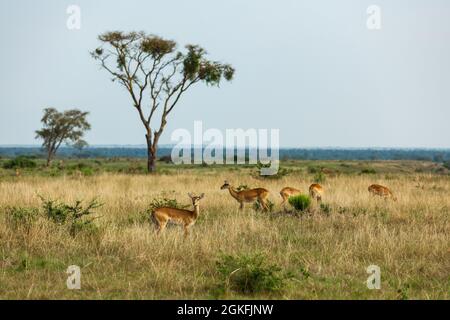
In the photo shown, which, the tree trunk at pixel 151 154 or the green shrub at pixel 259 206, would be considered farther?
the tree trunk at pixel 151 154

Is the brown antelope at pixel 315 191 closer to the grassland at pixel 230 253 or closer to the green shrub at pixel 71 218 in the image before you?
the grassland at pixel 230 253

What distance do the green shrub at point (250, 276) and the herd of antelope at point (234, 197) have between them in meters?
2.76

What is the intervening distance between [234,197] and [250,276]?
759 cm

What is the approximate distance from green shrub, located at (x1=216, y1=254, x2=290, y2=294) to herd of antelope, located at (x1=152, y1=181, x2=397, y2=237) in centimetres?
276

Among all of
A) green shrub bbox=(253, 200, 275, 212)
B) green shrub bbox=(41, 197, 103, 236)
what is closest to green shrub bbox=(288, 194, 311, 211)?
green shrub bbox=(253, 200, 275, 212)

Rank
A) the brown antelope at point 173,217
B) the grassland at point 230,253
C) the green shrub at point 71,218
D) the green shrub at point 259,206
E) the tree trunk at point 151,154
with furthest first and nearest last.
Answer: the tree trunk at point 151,154, the green shrub at point 259,206, the green shrub at point 71,218, the brown antelope at point 173,217, the grassland at point 230,253

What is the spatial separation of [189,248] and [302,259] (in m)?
1.76

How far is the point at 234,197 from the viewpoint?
49.6ft

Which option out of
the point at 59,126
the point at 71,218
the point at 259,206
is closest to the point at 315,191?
the point at 259,206

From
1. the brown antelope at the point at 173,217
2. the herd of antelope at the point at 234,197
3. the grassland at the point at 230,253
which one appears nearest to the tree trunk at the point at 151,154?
the herd of antelope at the point at 234,197

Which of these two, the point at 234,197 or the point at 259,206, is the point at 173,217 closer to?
the point at 259,206

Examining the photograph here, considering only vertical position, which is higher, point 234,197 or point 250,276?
point 234,197

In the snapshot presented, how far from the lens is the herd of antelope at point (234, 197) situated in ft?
35.1

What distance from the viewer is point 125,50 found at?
36.5 metres
